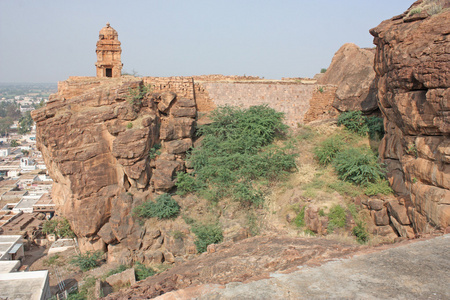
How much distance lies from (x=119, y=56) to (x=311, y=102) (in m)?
9.36

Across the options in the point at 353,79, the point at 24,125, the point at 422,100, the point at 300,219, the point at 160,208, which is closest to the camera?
the point at 422,100

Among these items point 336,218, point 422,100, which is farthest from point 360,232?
point 422,100

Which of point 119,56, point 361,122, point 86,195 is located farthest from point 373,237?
point 119,56

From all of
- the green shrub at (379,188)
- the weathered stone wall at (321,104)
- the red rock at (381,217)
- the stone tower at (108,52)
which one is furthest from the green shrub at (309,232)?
the stone tower at (108,52)

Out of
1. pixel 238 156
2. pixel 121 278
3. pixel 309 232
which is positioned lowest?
pixel 121 278

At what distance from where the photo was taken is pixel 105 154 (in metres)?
13.3

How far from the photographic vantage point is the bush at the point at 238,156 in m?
12.8

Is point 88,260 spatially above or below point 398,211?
below

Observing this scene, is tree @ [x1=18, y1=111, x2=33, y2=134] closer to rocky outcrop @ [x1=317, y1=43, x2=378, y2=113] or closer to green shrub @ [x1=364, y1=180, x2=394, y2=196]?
rocky outcrop @ [x1=317, y1=43, x2=378, y2=113]

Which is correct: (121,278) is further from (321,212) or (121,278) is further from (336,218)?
(336,218)

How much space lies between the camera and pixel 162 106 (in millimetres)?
14492

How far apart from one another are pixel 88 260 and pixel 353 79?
13.2 meters

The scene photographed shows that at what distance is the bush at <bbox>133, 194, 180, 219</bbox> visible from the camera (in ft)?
42.2

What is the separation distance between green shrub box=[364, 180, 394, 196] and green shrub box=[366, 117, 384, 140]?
132 inches
